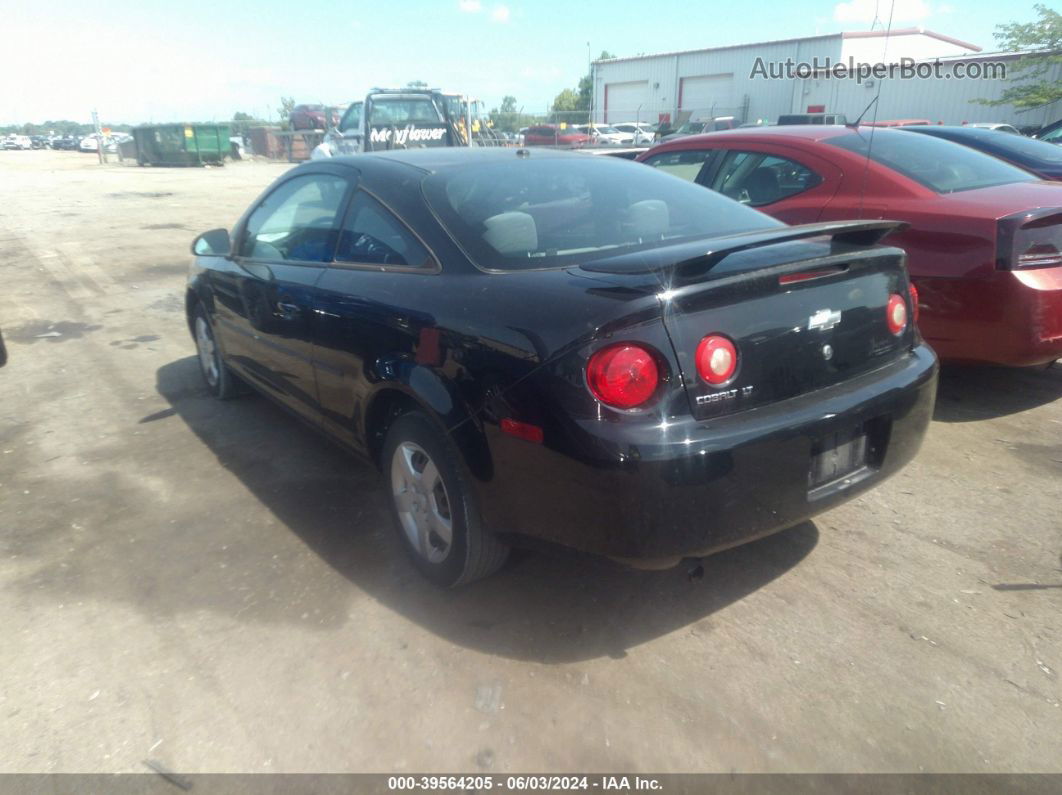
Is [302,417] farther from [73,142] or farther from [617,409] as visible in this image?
[73,142]

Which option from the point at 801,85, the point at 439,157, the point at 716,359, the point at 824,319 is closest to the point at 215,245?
the point at 439,157

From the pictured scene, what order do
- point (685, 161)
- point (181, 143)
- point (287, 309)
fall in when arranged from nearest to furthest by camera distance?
1. point (287, 309)
2. point (685, 161)
3. point (181, 143)

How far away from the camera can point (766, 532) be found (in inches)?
97.5

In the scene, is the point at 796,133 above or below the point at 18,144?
below

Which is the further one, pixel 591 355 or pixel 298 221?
pixel 298 221

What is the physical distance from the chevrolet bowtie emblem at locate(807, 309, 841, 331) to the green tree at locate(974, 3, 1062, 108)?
32263 millimetres

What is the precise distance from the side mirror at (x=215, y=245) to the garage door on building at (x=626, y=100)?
44377mm

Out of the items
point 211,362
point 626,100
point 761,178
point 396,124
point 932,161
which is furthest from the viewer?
point 626,100

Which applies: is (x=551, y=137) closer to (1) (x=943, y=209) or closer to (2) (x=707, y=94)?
(2) (x=707, y=94)

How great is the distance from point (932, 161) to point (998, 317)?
1344mm

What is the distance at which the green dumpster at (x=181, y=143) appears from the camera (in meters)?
36.5

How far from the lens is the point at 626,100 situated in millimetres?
51812

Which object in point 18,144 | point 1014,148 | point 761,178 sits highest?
point 18,144

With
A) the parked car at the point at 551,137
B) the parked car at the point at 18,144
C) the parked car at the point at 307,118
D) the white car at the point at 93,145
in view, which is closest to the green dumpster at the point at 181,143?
the parked car at the point at 307,118
